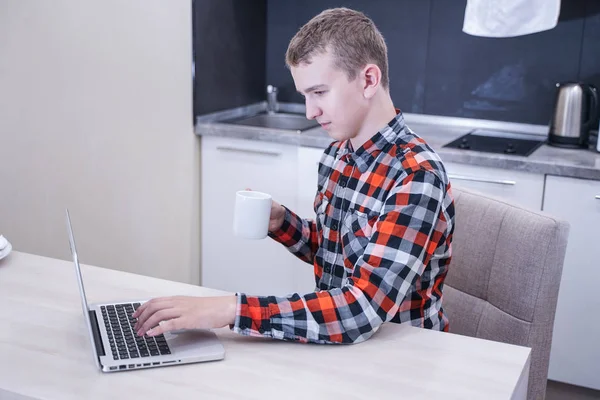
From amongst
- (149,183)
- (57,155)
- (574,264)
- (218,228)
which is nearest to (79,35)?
(57,155)

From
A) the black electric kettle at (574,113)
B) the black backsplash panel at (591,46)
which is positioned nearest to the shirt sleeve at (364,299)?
the black electric kettle at (574,113)

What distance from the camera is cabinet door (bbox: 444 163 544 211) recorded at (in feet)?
8.09

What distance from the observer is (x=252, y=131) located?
2834 millimetres

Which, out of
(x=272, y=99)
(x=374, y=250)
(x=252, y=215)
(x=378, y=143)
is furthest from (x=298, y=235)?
(x=272, y=99)

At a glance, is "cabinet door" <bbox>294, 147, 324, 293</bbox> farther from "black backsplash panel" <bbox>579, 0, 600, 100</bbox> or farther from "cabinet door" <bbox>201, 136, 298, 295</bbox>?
"black backsplash panel" <bbox>579, 0, 600, 100</bbox>

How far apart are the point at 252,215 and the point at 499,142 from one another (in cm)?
154

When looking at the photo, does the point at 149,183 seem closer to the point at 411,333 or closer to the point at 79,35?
the point at 79,35

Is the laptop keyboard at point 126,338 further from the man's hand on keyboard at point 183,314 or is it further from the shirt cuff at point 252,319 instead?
the shirt cuff at point 252,319

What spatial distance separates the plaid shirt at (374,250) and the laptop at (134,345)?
7 centimetres

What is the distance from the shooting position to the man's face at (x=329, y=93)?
4.43 ft

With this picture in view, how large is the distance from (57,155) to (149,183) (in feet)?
1.59

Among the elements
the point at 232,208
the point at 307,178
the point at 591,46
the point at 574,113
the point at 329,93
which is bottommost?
the point at 232,208

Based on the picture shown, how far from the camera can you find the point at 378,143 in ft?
4.75

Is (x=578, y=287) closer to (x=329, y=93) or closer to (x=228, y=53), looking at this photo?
(x=329, y=93)
